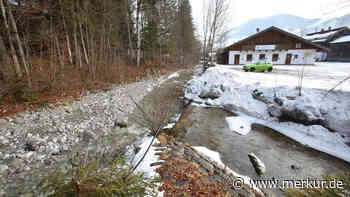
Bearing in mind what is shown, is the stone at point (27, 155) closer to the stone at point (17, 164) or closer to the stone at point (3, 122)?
the stone at point (17, 164)

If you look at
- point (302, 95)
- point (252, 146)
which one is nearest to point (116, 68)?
point (252, 146)

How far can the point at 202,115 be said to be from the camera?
6.31m

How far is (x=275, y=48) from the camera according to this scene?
22188 millimetres

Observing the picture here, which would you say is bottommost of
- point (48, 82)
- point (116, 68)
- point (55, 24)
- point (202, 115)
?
point (202, 115)

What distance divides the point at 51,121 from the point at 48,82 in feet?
10.5

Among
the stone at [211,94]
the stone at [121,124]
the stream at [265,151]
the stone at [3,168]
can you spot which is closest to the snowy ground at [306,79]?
the stone at [211,94]

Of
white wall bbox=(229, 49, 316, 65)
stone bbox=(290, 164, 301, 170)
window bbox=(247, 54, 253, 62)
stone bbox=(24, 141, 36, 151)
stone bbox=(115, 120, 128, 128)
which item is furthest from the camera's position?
window bbox=(247, 54, 253, 62)

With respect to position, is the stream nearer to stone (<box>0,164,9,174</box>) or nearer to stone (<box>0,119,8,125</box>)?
stone (<box>0,164,9,174</box>)

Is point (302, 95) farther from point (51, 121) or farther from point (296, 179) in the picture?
point (51, 121)

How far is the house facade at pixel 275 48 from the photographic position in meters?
21.3

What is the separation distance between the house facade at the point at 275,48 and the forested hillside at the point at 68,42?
1356cm

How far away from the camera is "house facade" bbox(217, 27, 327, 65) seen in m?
21.3

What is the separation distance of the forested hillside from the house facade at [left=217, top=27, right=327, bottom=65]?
13558mm

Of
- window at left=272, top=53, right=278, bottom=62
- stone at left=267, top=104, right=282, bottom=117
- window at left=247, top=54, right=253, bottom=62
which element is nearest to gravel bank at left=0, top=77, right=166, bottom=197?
stone at left=267, top=104, right=282, bottom=117
